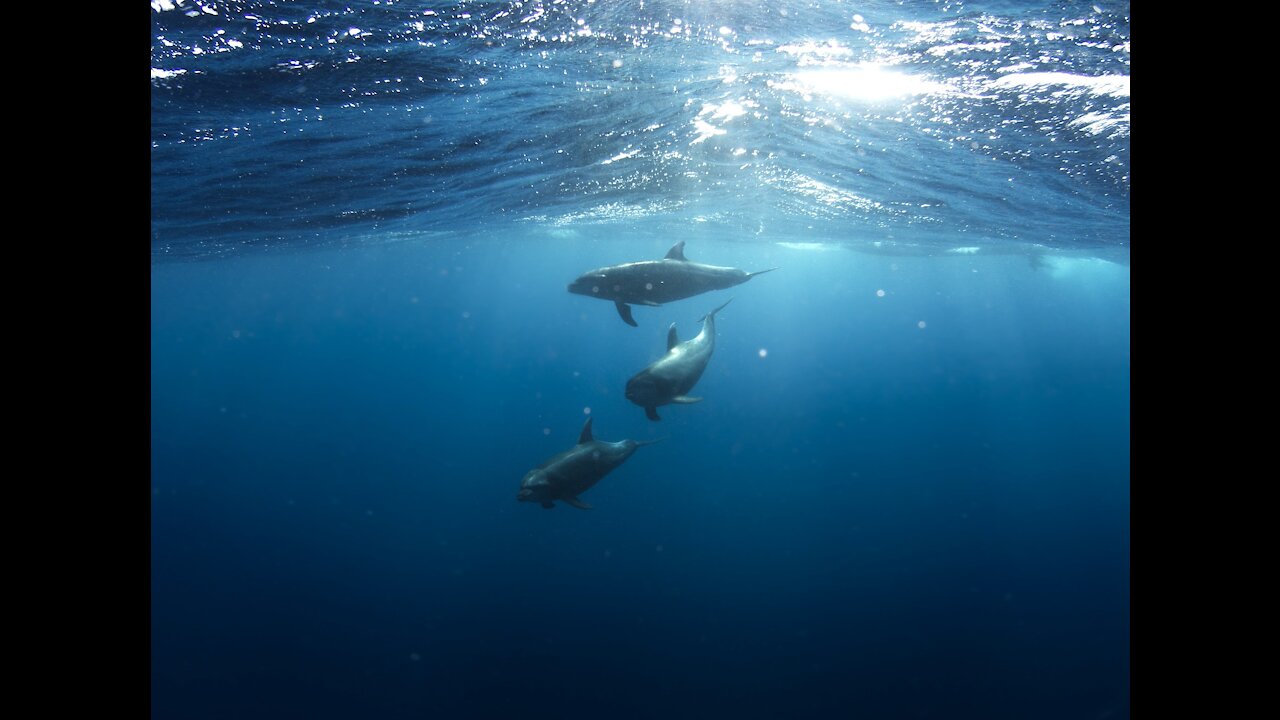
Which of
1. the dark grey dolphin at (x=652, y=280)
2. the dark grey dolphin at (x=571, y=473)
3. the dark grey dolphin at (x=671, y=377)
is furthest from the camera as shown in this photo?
the dark grey dolphin at (x=652, y=280)

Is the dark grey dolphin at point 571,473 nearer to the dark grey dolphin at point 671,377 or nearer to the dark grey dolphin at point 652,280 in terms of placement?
the dark grey dolphin at point 671,377

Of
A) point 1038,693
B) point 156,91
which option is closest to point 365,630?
point 156,91

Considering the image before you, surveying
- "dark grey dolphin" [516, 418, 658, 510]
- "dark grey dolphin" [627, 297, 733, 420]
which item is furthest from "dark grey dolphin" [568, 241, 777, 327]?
"dark grey dolphin" [516, 418, 658, 510]

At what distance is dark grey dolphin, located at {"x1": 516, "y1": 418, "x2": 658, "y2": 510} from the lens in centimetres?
1012

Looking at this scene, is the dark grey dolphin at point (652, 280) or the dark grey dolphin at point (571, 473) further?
the dark grey dolphin at point (652, 280)

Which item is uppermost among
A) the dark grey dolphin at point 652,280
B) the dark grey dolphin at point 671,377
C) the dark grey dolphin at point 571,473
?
the dark grey dolphin at point 652,280

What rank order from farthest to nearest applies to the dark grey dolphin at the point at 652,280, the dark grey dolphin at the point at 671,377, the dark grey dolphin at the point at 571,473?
the dark grey dolphin at the point at 652,280
the dark grey dolphin at the point at 671,377
the dark grey dolphin at the point at 571,473

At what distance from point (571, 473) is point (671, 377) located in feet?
8.24

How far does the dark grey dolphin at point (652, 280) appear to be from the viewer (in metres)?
10.5

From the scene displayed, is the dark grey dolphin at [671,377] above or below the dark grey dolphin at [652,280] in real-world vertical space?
below

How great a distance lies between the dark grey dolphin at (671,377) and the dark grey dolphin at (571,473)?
0.84 meters

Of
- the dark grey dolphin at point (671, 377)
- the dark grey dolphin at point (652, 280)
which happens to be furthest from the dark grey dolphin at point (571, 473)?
the dark grey dolphin at point (652, 280)

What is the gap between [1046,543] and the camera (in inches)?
977
